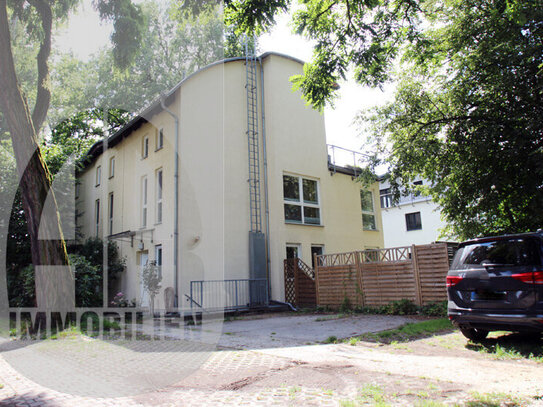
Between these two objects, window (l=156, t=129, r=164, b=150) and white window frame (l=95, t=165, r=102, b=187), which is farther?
white window frame (l=95, t=165, r=102, b=187)

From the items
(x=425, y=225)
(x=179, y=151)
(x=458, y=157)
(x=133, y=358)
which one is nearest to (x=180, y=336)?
(x=133, y=358)

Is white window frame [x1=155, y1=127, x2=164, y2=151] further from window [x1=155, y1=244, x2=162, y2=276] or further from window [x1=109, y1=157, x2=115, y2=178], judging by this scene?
window [x1=109, y1=157, x2=115, y2=178]

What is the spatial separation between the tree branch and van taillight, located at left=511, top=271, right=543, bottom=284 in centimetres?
1144

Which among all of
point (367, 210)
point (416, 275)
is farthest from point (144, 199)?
point (416, 275)

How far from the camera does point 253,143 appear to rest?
15.2m

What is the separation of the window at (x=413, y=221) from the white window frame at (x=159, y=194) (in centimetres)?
2437

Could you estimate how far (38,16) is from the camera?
11.3 m

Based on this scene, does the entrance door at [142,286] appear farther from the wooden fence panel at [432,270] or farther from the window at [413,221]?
the window at [413,221]

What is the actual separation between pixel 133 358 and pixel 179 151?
28.3 feet

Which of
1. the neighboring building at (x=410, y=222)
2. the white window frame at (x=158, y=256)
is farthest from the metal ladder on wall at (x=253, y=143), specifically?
the neighboring building at (x=410, y=222)

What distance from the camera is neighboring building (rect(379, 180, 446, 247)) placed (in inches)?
1252

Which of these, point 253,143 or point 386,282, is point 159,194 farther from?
point 386,282

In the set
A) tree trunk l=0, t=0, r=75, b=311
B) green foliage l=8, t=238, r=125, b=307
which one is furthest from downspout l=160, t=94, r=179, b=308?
tree trunk l=0, t=0, r=75, b=311

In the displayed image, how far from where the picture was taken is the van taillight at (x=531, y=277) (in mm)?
5156
